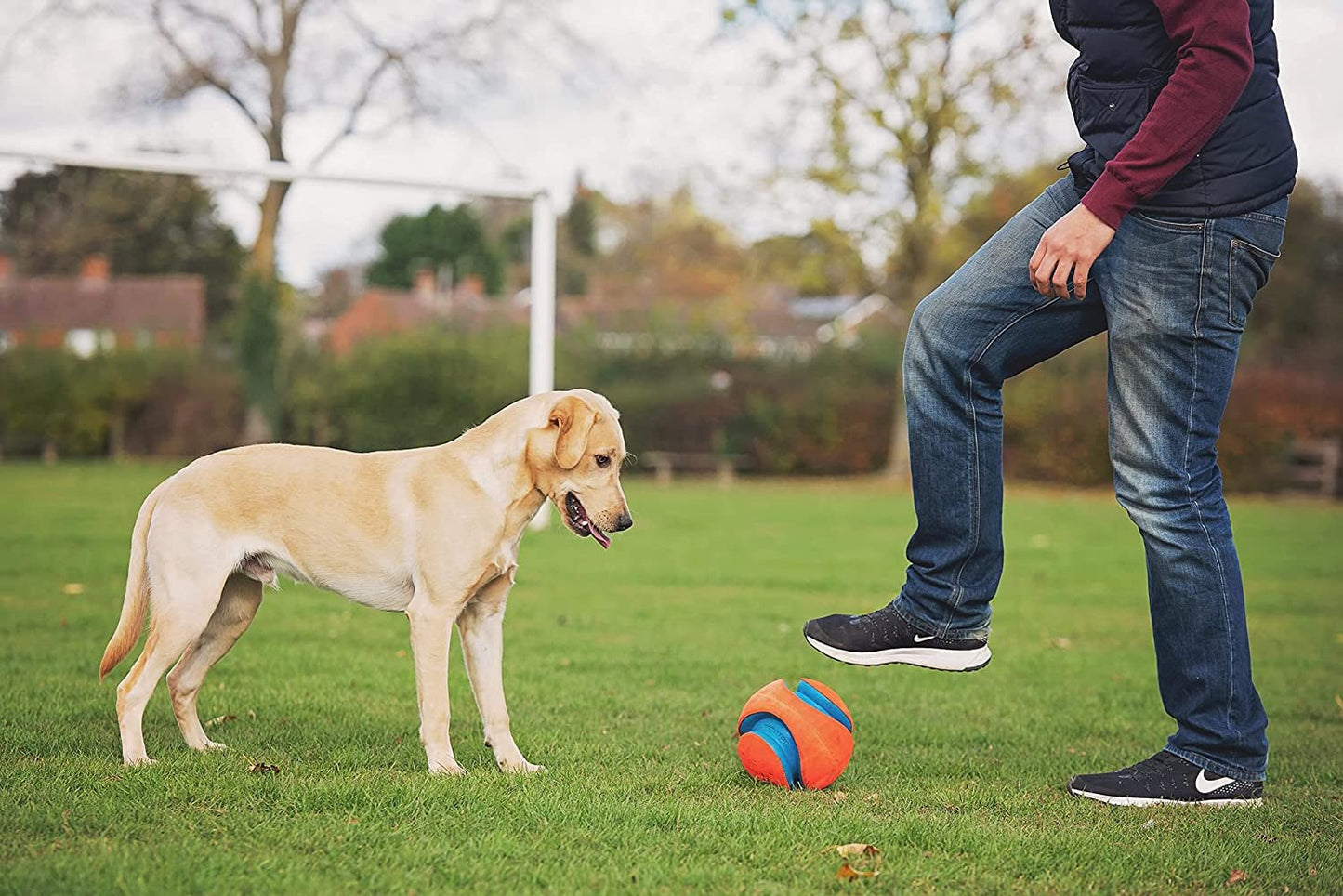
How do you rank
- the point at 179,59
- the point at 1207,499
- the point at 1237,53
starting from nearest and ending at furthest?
the point at 1237,53 < the point at 1207,499 < the point at 179,59

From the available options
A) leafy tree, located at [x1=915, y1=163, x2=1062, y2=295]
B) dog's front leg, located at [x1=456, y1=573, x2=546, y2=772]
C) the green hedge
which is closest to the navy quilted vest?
dog's front leg, located at [x1=456, y1=573, x2=546, y2=772]

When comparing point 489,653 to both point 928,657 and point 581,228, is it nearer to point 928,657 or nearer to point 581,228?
point 928,657

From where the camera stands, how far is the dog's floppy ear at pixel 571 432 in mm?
4172

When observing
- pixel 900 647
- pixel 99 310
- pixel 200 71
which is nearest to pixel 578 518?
pixel 900 647

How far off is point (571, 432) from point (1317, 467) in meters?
25.3

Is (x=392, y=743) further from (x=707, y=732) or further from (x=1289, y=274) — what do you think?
(x=1289, y=274)

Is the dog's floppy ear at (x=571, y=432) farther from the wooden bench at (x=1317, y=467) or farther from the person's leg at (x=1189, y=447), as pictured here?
the wooden bench at (x=1317, y=467)

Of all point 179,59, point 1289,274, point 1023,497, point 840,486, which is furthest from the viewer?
point 1289,274

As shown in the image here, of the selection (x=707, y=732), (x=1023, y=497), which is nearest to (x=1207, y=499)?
(x=707, y=732)

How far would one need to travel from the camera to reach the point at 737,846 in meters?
3.30

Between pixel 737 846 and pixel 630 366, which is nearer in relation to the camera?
pixel 737 846

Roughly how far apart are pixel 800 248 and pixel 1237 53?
82.6 feet

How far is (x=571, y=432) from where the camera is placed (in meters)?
4.19

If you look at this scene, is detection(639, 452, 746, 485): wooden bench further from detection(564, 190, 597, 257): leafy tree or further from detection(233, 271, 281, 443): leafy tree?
detection(564, 190, 597, 257): leafy tree
